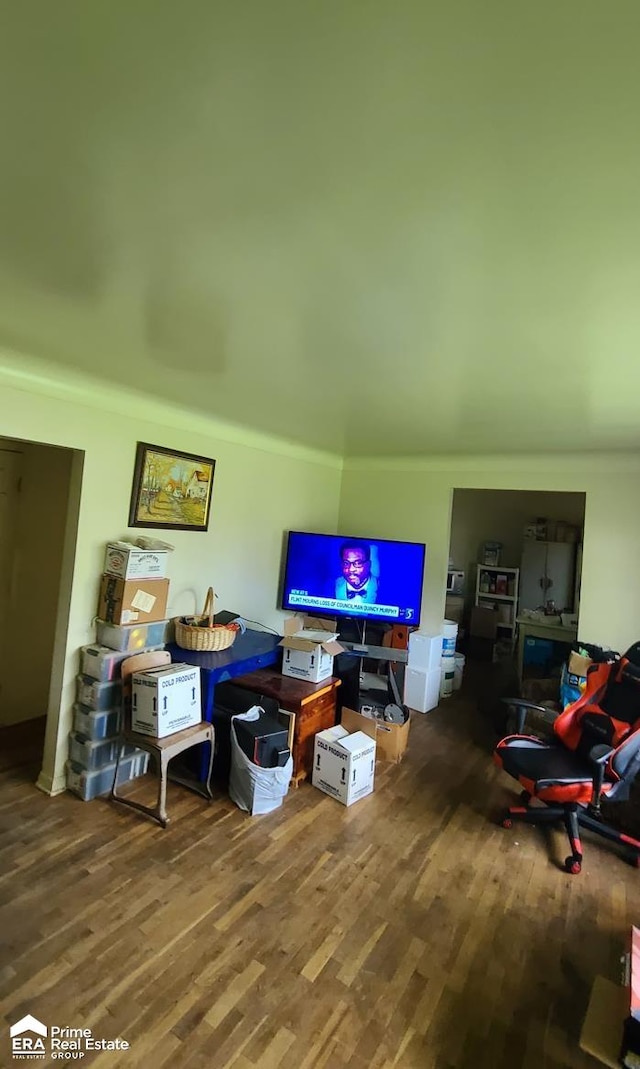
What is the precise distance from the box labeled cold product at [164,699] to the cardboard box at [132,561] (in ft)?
1.80

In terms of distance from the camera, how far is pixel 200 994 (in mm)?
1655

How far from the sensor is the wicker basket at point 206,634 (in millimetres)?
3029

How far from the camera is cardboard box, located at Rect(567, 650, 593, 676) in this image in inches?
130

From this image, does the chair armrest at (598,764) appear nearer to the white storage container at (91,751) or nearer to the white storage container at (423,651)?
the white storage container at (423,651)

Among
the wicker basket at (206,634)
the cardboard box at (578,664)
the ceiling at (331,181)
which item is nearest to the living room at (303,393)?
the ceiling at (331,181)

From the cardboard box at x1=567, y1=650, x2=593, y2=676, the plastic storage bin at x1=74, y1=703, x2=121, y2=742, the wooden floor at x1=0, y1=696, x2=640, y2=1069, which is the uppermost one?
the cardboard box at x1=567, y1=650, x2=593, y2=676

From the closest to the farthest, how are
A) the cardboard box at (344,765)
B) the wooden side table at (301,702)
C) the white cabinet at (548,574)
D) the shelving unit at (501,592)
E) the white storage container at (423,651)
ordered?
the cardboard box at (344,765) < the wooden side table at (301,702) < the white storage container at (423,651) < the white cabinet at (548,574) < the shelving unit at (501,592)

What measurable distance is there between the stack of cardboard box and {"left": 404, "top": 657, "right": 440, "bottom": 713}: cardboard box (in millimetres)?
2481

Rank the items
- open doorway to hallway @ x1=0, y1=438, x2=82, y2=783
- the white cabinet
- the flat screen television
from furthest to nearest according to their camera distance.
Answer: the white cabinet → the flat screen television → open doorway to hallway @ x1=0, y1=438, x2=82, y2=783

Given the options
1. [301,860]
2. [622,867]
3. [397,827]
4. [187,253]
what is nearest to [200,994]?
[301,860]

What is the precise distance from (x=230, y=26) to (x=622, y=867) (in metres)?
3.50

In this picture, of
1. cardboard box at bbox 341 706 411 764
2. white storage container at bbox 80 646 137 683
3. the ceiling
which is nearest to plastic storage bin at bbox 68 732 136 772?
white storage container at bbox 80 646 137 683

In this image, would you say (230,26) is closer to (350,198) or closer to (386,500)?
(350,198)

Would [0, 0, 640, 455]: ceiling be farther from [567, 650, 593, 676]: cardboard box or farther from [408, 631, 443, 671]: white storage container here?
[408, 631, 443, 671]: white storage container
